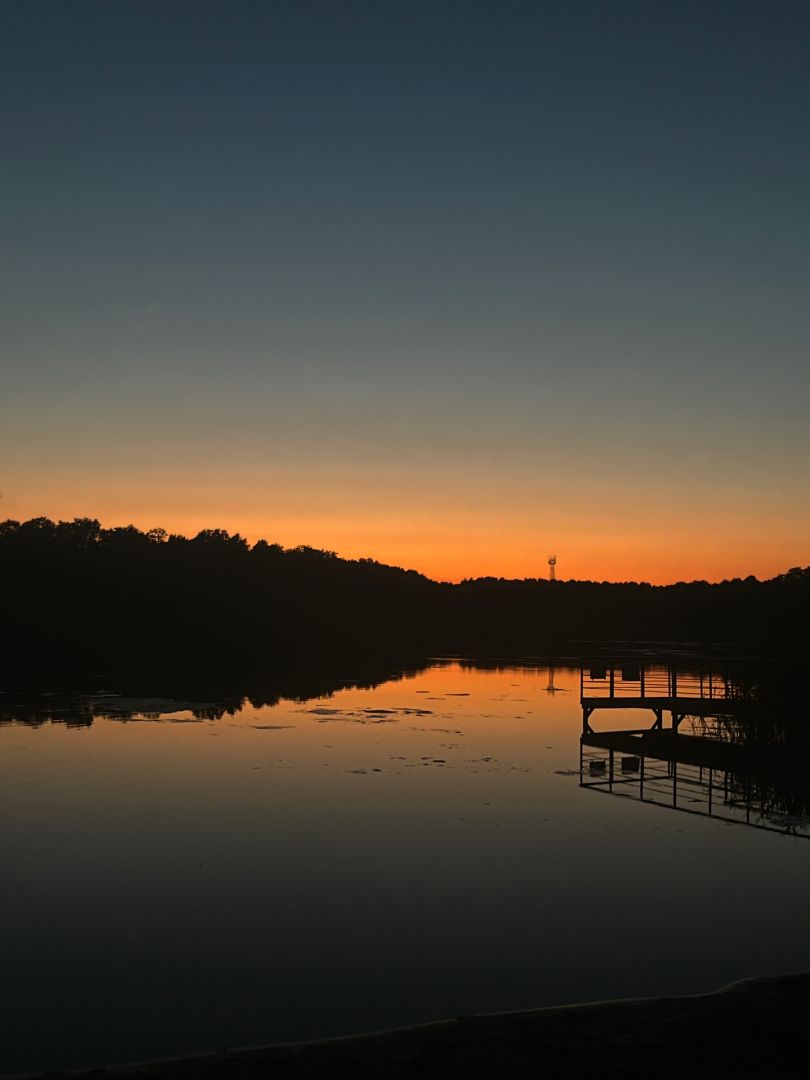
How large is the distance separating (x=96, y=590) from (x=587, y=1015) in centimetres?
9801

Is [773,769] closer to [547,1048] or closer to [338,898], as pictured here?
[338,898]

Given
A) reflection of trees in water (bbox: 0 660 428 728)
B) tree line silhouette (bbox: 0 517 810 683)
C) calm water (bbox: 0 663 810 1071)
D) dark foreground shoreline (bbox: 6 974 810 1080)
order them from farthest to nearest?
1. tree line silhouette (bbox: 0 517 810 683)
2. reflection of trees in water (bbox: 0 660 428 728)
3. calm water (bbox: 0 663 810 1071)
4. dark foreground shoreline (bbox: 6 974 810 1080)

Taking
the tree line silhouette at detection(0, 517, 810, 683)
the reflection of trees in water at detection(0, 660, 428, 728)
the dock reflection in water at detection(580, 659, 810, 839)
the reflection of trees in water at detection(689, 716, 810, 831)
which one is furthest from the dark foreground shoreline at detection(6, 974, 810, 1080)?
the tree line silhouette at detection(0, 517, 810, 683)

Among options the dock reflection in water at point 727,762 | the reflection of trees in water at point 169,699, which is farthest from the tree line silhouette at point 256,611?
the dock reflection in water at point 727,762

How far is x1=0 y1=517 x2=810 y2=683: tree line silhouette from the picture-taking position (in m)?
78.2

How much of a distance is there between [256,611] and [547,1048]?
109 metres

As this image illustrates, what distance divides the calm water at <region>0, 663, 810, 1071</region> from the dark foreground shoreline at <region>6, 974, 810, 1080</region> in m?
1.06

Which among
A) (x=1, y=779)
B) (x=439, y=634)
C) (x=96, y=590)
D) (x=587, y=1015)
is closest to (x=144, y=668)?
(x=1, y=779)

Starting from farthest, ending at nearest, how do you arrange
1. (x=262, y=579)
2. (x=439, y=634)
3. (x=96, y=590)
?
(x=262, y=579) < (x=439, y=634) < (x=96, y=590)

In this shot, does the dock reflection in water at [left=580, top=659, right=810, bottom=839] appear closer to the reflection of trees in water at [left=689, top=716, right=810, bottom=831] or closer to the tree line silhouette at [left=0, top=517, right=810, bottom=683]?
the reflection of trees in water at [left=689, top=716, right=810, bottom=831]

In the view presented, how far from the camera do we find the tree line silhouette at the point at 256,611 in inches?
3078

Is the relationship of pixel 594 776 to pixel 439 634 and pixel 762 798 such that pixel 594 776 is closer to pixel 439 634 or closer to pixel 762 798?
pixel 762 798

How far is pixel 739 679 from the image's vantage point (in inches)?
912

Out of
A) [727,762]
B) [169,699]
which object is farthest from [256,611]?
[727,762]
